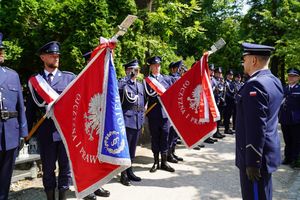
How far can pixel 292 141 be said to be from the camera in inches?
319

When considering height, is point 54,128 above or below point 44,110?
below

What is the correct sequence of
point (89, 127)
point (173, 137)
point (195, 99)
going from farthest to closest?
point (173, 137), point (195, 99), point (89, 127)

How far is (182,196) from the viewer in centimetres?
564

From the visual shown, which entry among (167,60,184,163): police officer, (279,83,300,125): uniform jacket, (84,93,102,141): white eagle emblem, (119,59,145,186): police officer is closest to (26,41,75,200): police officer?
Answer: (84,93,102,141): white eagle emblem

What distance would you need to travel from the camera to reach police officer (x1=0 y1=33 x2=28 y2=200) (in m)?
4.24

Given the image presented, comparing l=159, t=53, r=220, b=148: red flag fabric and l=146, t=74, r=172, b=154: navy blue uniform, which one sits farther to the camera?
l=146, t=74, r=172, b=154: navy blue uniform

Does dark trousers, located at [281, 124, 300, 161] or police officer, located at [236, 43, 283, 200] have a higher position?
police officer, located at [236, 43, 283, 200]

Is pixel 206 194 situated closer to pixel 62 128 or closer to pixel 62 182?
pixel 62 182

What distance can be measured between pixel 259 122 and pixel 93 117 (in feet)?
5.90

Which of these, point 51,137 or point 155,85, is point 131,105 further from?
point 51,137

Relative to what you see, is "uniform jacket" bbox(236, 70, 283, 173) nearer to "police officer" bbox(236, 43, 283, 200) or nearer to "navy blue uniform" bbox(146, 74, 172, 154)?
"police officer" bbox(236, 43, 283, 200)

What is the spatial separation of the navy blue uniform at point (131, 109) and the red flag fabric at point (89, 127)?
202 cm

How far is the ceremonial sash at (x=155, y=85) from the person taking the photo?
7160mm

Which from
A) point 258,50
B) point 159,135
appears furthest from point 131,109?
point 258,50
